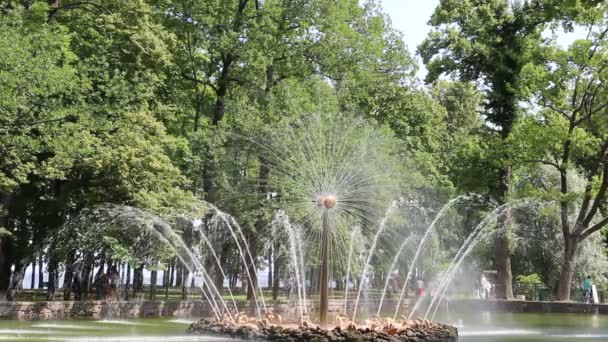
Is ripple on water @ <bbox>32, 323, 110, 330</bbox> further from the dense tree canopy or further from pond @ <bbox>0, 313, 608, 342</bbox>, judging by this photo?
the dense tree canopy

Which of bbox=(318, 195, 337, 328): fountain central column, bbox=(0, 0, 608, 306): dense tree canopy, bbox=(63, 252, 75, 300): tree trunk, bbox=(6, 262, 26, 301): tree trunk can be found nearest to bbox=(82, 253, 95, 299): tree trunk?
bbox=(0, 0, 608, 306): dense tree canopy

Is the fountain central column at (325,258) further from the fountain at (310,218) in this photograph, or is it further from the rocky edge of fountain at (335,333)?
the rocky edge of fountain at (335,333)

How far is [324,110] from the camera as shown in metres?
31.6

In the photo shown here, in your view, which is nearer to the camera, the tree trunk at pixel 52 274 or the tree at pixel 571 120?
the tree trunk at pixel 52 274

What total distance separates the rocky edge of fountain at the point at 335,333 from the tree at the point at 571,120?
636 inches

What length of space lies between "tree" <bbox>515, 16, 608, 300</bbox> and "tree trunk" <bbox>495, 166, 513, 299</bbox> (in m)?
3.30

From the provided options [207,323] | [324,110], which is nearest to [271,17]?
[324,110]

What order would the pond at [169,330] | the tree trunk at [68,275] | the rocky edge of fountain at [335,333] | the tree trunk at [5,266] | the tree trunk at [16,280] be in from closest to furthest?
the rocky edge of fountain at [335,333]
the pond at [169,330]
the tree trunk at [16,280]
the tree trunk at [68,275]
the tree trunk at [5,266]

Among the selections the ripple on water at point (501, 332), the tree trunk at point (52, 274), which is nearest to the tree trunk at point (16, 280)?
the tree trunk at point (52, 274)

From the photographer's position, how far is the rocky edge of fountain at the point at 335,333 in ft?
47.8

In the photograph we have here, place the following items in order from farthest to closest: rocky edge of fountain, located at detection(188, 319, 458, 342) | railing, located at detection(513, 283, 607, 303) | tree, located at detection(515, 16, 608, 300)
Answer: railing, located at detection(513, 283, 607, 303) → tree, located at detection(515, 16, 608, 300) → rocky edge of fountain, located at detection(188, 319, 458, 342)

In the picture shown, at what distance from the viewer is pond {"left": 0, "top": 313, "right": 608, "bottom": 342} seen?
51.9 ft

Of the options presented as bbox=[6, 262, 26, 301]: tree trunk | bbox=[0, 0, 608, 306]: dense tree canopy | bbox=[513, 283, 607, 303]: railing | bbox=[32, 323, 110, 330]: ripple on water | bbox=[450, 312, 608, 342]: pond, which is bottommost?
bbox=[450, 312, 608, 342]: pond

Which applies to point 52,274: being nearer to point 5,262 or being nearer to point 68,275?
point 68,275
